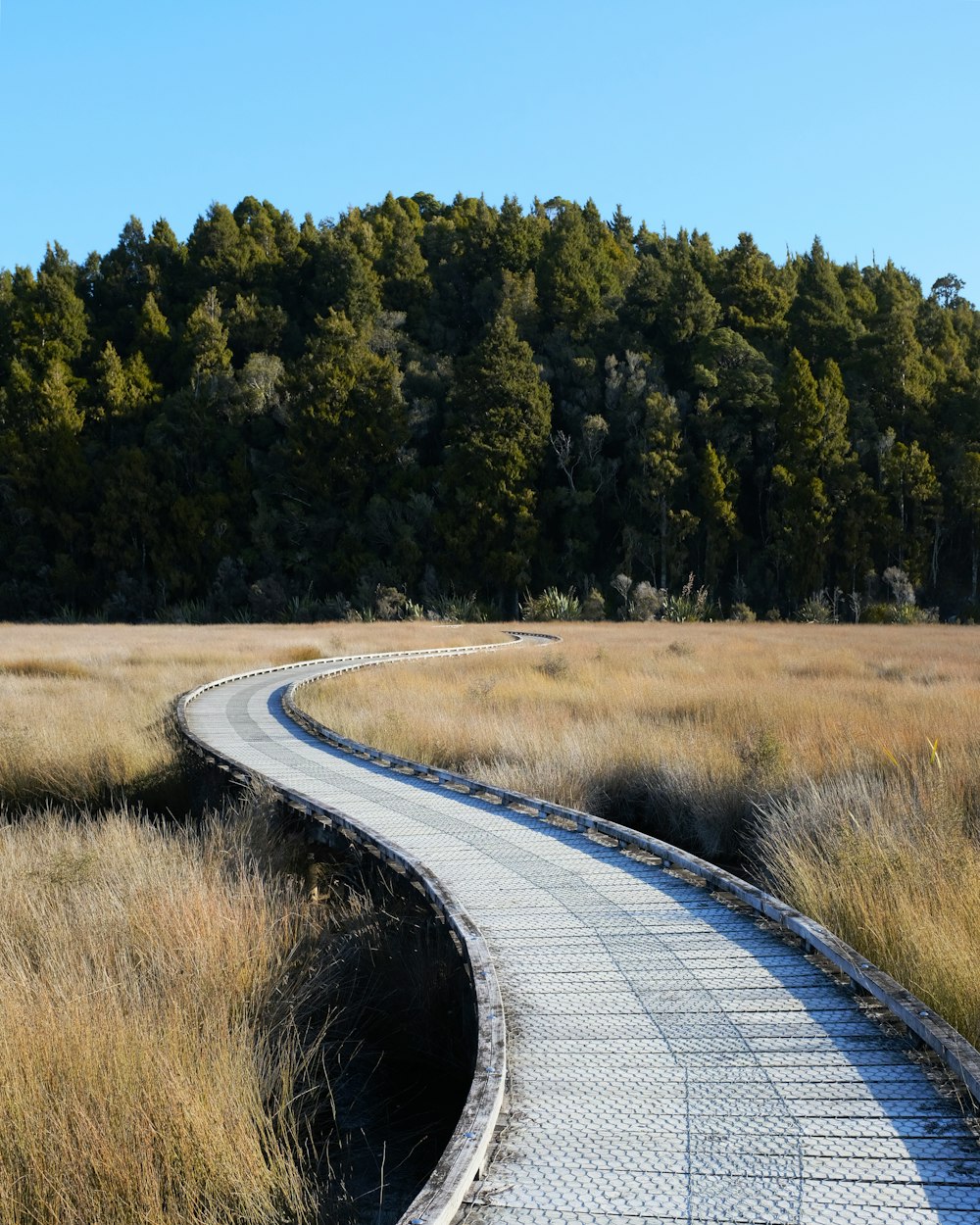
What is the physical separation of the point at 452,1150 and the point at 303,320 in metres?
53.6

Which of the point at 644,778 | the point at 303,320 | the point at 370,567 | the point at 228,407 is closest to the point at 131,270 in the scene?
the point at 303,320

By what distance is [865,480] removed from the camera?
1587 inches

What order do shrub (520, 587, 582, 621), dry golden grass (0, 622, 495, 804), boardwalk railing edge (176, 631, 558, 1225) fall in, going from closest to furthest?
boardwalk railing edge (176, 631, 558, 1225), dry golden grass (0, 622, 495, 804), shrub (520, 587, 582, 621)

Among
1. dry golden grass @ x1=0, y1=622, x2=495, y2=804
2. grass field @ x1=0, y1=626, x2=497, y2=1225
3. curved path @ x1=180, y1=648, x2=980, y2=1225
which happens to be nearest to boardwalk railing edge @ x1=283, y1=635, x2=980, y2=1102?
curved path @ x1=180, y1=648, x2=980, y2=1225

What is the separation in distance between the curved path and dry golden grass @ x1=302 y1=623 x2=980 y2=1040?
0.57 m

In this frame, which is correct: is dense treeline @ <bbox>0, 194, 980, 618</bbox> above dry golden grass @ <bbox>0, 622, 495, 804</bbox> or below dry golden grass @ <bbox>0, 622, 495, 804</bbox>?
above

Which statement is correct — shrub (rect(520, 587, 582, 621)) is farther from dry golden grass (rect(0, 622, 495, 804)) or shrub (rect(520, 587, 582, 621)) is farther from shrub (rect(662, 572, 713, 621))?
dry golden grass (rect(0, 622, 495, 804))

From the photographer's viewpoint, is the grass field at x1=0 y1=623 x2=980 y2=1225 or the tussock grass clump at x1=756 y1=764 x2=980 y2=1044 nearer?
the grass field at x1=0 y1=623 x2=980 y2=1225

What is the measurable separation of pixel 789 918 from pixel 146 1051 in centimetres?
323

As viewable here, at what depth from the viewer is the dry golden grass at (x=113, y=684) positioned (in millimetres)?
12484

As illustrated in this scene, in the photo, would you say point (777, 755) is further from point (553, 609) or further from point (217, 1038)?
point (553, 609)

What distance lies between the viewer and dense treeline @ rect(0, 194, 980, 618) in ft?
135

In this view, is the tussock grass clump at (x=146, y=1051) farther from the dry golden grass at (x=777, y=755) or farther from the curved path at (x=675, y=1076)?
the dry golden grass at (x=777, y=755)

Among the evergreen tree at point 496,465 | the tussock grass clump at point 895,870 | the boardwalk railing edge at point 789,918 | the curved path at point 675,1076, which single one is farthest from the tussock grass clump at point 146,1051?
the evergreen tree at point 496,465
